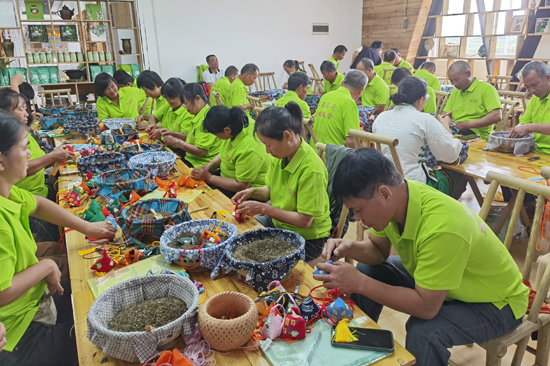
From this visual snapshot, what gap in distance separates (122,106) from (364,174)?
3.89 meters

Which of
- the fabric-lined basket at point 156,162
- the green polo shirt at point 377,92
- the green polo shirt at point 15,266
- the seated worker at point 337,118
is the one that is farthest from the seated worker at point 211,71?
the green polo shirt at point 15,266

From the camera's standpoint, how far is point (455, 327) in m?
1.29

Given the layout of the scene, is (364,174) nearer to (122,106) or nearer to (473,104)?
(473,104)

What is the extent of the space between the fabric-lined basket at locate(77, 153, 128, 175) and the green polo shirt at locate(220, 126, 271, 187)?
0.70 m

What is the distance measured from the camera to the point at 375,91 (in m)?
5.02

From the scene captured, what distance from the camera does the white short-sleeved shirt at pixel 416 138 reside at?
2.64m

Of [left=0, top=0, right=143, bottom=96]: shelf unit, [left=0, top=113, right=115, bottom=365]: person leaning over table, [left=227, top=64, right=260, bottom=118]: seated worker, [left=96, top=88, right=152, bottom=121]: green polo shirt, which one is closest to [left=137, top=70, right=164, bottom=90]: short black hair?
[left=96, top=88, right=152, bottom=121]: green polo shirt

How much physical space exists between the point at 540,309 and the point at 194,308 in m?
1.26

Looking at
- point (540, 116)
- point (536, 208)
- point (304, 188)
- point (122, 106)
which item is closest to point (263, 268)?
point (304, 188)

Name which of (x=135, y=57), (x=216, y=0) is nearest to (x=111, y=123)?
(x=135, y=57)

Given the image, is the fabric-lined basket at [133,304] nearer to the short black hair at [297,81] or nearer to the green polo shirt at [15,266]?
the green polo shirt at [15,266]

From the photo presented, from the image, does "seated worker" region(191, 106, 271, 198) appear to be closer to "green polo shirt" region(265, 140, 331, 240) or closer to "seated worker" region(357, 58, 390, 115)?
"green polo shirt" region(265, 140, 331, 240)

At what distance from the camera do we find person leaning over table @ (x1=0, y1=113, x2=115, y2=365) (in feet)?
4.15

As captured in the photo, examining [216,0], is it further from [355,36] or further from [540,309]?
[540,309]
